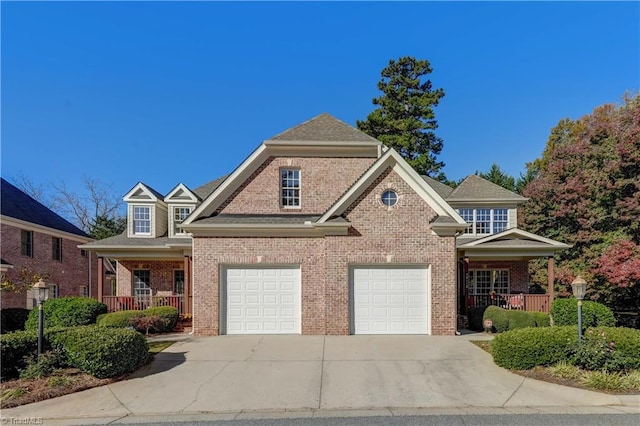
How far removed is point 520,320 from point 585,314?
6.56 ft

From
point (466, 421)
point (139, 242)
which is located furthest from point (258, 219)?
point (466, 421)

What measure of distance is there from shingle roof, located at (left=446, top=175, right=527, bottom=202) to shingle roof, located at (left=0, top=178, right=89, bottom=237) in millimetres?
23358

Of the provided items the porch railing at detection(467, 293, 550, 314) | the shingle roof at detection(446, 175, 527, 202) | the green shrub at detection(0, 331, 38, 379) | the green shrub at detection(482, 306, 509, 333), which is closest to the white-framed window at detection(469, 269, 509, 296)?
the porch railing at detection(467, 293, 550, 314)

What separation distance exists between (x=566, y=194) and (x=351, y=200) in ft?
58.9

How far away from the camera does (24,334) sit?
9758 mm

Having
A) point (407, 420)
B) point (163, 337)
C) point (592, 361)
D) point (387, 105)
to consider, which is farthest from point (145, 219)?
point (387, 105)

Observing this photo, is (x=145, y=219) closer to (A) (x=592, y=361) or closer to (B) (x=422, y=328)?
(B) (x=422, y=328)

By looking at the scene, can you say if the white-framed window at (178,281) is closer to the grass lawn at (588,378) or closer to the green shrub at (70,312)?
the green shrub at (70,312)

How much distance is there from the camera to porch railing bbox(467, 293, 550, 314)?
17734mm

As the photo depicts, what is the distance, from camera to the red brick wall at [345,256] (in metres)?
13.9

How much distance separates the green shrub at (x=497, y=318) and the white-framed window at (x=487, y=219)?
7.24 metres

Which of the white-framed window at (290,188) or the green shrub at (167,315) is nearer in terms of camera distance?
the green shrub at (167,315)

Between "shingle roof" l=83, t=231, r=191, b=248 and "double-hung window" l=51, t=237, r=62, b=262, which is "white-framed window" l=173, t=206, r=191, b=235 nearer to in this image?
"shingle roof" l=83, t=231, r=191, b=248

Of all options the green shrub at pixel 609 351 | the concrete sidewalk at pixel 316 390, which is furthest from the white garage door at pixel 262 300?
the green shrub at pixel 609 351
